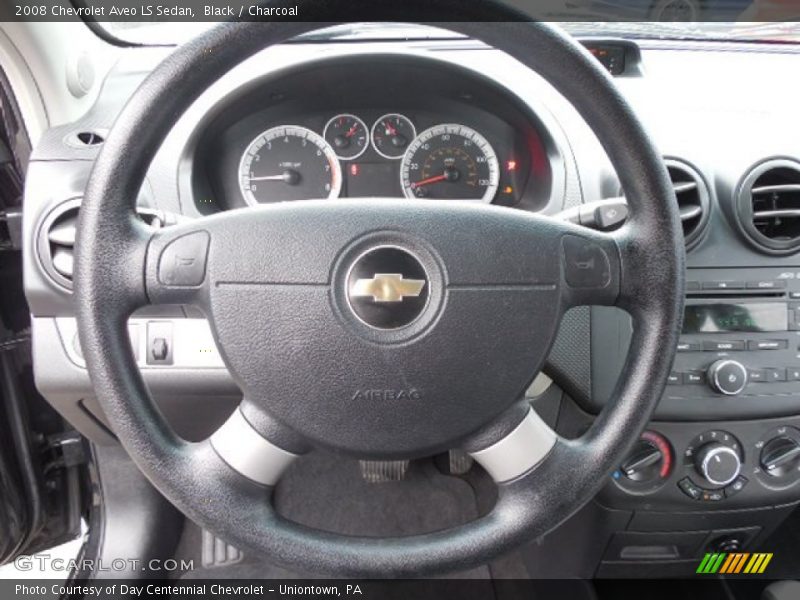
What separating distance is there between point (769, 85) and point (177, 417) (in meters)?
1.36

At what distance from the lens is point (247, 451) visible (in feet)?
2.75

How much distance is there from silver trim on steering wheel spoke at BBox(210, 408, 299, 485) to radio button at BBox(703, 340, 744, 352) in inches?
30.2

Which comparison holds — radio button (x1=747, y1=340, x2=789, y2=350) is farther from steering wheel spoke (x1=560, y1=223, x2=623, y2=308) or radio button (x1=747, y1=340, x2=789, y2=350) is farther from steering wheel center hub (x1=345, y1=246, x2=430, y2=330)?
steering wheel center hub (x1=345, y1=246, x2=430, y2=330)

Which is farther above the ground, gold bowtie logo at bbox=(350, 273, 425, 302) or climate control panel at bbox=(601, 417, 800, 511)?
gold bowtie logo at bbox=(350, 273, 425, 302)

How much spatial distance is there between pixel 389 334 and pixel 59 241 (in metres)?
0.59

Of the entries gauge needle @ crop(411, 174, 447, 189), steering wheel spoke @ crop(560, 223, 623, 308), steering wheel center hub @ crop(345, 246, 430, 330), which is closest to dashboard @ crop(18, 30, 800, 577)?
gauge needle @ crop(411, 174, 447, 189)

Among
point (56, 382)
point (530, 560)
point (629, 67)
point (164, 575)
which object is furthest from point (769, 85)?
point (164, 575)

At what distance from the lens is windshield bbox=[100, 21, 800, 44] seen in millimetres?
1401

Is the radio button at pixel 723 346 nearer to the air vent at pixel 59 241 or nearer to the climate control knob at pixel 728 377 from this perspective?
the climate control knob at pixel 728 377

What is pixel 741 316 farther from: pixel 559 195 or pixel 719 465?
pixel 559 195

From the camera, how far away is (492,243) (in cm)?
85

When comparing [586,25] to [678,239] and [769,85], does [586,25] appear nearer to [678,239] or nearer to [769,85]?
[769,85]
